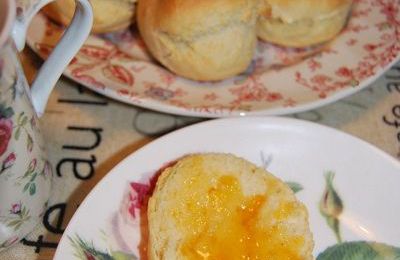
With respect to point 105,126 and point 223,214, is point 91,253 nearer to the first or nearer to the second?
point 223,214

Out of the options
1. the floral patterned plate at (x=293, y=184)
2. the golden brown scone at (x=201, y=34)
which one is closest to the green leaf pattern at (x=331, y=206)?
the floral patterned plate at (x=293, y=184)

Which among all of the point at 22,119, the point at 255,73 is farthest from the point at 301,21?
the point at 22,119

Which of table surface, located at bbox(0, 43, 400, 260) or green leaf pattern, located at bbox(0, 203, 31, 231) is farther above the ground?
green leaf pattern, located at bbox(0, 203, 31, 231)

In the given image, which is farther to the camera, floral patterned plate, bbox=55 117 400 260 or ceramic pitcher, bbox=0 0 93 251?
floral patterned plate, bbox=55 117 400 260

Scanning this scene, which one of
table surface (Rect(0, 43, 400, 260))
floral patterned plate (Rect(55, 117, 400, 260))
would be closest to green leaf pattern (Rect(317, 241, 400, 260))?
floral patterned plate (Rect(55, 117, 400, 260))

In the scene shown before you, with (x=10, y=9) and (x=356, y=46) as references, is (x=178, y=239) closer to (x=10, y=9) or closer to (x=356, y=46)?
(x=10, y=9)

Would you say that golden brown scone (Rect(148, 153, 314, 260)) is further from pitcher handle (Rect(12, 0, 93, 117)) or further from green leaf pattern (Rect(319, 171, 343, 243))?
pitcher handle (Rect(12, 0, 93, 117))

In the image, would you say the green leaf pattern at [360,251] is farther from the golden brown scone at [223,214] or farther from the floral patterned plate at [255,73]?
the floral patterned plate at [255,73]
